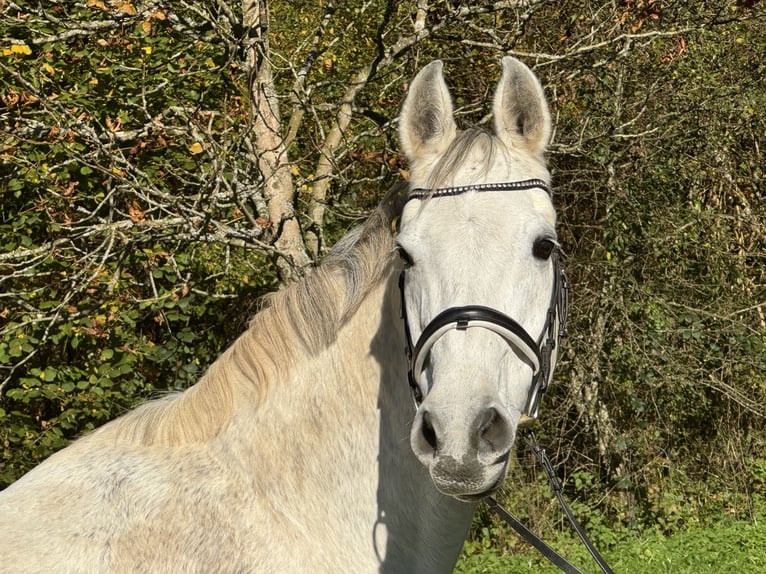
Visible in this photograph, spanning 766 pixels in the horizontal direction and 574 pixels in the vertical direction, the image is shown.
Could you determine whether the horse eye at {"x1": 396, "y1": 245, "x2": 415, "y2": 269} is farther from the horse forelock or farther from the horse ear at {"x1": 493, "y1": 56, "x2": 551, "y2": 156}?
the horse ear at {"x1": 493, "y1": 56, "x2": 551, "y2": 156}

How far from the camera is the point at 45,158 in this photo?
5711 mm

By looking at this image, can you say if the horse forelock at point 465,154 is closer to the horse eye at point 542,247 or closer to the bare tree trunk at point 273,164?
the horse eye at point 542,247

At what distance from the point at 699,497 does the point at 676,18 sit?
370 centimetres

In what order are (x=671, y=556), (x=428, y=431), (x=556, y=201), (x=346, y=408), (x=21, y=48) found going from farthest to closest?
(x=556, y=201) < (x=671, y=556) < (x=21, y=48) < (x=346, y=408) < (x=428, y=431)

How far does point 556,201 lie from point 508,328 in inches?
196

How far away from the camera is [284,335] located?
2605mm

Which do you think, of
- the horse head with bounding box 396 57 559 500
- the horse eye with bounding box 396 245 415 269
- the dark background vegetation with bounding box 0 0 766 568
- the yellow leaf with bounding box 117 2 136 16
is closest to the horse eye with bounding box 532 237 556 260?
the horse head with bounding box 396 57 559 500

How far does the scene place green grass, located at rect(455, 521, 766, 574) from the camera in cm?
559

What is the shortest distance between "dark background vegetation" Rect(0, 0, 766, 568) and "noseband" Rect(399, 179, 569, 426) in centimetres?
278

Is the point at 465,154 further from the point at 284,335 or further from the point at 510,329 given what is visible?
the point at 284,335

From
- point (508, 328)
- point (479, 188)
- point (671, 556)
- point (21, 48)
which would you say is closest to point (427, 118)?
point (479, 188)

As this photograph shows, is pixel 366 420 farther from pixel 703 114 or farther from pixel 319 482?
pixel 703 114

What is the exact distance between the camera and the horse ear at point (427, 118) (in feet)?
8.23

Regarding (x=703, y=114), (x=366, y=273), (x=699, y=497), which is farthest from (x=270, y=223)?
(x=699, y=497)
